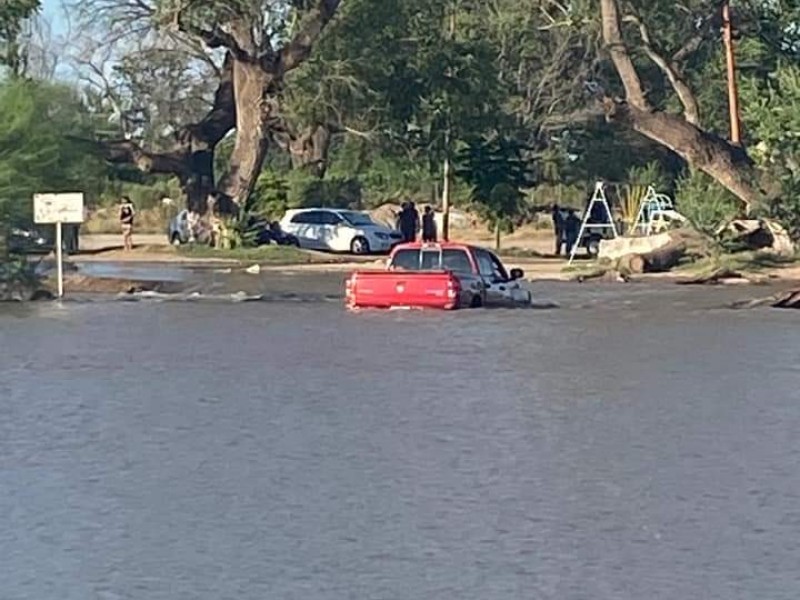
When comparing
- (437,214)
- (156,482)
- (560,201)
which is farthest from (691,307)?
(560,201)

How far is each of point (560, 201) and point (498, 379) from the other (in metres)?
53.7

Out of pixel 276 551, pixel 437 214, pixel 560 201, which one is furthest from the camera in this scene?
pixel 560 201

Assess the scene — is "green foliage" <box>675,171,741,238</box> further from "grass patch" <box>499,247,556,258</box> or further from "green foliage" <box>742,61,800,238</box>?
"grass patch" <box>499,247,556,258</box>

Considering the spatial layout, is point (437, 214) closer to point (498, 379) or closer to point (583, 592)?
point (498, 379)

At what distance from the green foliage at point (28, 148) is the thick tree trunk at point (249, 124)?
9.98m

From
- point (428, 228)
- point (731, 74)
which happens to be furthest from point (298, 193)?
point (731, 74)

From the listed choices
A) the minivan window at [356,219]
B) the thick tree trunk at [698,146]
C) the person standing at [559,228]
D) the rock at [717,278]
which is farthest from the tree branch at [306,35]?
the rock at [717,278]

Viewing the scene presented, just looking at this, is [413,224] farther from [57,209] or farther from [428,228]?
[57,209]

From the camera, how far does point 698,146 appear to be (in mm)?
52156

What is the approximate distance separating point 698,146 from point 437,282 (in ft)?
66.5

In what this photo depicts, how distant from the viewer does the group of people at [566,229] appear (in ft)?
190

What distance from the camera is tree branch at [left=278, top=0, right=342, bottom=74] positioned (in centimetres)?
5597

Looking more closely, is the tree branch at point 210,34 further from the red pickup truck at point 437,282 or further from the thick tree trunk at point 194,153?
the red pickup truck at point 437,282

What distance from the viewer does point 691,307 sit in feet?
116
